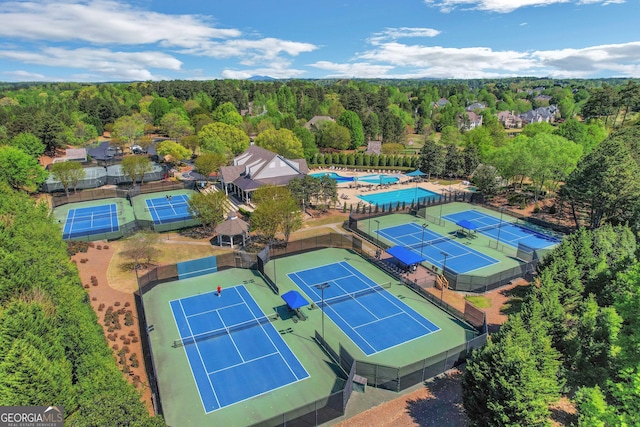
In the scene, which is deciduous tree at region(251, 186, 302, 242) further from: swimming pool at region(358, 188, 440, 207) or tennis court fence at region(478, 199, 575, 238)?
tennis court fence at region(478, 199, 575, 238)

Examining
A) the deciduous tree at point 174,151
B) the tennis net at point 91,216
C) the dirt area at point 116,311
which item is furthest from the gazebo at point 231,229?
the deciduous tree at point 174,151

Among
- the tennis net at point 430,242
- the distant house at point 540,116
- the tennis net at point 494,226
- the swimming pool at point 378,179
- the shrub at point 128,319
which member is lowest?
the shrub at point 128,319

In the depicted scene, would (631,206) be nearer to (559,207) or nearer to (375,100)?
(559,207)

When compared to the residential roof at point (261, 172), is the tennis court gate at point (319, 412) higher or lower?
lower

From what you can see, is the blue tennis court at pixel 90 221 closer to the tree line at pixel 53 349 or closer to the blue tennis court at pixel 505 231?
Result: the tree line at pixel 53 349

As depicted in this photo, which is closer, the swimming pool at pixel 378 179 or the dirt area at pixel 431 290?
the dirt area at pixel 431 290

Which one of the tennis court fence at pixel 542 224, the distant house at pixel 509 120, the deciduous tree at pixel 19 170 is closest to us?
the tennis court fence at pixel 542 224

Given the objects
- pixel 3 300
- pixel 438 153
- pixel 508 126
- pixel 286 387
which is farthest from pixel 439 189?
pixel 508 126
